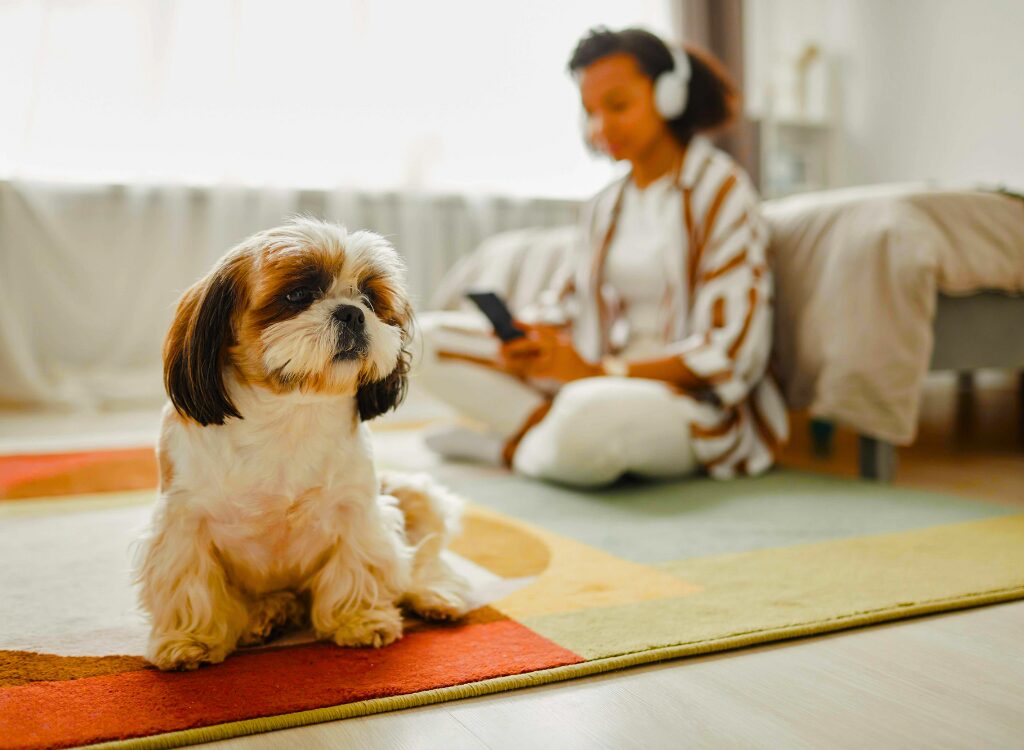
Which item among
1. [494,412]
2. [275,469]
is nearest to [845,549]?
[275,469]

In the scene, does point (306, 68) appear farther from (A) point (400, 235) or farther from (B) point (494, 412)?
(B) point (494, 412)

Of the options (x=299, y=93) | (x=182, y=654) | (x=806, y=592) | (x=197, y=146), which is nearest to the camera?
(x=182, y=654)

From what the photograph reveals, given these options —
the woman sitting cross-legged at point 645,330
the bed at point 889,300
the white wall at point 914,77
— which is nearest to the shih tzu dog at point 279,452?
the woman sitting cross-legged at point 645,330

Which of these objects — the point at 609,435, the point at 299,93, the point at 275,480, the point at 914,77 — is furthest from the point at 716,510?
the point at 914,77

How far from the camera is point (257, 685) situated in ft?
3.14

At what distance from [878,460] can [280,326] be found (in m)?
1.62

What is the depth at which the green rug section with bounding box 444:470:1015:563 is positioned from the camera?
1592mm

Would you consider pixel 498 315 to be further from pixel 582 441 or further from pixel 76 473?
pixel 76 473

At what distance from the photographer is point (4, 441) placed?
284 cm

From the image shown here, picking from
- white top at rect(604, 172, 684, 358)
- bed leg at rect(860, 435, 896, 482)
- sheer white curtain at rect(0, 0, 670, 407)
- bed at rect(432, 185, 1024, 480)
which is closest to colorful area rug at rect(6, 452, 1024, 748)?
bed leg at rect(860, 435, 896, 482)

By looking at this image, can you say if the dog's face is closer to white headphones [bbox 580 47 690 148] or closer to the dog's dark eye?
the dog's dark eye

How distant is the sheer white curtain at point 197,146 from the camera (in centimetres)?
366

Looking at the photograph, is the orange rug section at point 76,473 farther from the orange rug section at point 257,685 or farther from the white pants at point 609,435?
the orange rug section at point 257,685

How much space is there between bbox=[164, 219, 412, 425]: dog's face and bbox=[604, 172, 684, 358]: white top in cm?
141
